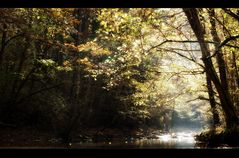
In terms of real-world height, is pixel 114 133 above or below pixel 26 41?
below

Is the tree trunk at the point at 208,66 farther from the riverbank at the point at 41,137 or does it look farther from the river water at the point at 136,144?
the riverbank at the point at 41,137

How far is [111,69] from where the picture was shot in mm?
17859

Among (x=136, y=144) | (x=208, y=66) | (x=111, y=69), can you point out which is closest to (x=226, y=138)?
(x=208, y=66)

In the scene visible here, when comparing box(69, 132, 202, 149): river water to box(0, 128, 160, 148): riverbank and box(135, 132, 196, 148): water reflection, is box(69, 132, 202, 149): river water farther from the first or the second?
box(0, 128, 160, 148): riverbank

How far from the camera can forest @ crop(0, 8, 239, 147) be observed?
11938 mm

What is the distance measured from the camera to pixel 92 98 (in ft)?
86.4

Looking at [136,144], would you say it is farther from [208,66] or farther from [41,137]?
[208,66]

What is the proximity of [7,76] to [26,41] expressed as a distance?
2.68 meters

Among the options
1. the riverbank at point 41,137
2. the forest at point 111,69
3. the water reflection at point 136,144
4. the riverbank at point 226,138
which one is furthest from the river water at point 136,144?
the forest at point 111,69

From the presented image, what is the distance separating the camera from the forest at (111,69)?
11938 millimetres

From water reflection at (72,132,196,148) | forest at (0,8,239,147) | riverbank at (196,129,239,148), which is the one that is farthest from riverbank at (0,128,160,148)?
riverbank at (196,129,239,148)
